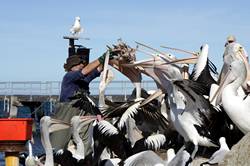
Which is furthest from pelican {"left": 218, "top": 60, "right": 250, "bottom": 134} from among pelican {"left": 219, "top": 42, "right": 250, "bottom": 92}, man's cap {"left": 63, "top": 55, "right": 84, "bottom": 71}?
man's cap {"left": 63, "top": 55, "right": 84, "bottom": 71}

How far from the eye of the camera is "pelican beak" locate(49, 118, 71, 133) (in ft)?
30.0

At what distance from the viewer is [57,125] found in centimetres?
930

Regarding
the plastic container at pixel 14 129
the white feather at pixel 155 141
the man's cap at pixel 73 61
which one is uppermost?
the man's cap at pixel 73 61

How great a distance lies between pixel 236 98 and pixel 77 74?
2315 mm

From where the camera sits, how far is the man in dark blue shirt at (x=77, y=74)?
8.98 metres

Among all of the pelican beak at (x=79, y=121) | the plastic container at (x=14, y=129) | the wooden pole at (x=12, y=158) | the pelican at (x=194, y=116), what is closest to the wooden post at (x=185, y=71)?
the pelican at (x=194, y=116)

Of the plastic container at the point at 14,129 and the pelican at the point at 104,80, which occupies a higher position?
the pelican at the point at 104,80

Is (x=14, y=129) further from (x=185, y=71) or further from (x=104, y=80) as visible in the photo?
(x=185, y=71)

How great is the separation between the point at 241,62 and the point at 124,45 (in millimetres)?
1709

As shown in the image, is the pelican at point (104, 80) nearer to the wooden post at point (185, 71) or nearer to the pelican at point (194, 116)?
the wooden post at point (185, 71)

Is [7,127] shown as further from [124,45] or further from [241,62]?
[241,62]

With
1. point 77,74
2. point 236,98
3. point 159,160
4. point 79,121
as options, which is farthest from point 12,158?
point 236,98

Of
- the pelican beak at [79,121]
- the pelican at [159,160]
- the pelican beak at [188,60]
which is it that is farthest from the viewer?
the pelican beak at [79,121]

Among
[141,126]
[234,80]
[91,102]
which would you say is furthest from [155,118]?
[234,80]
